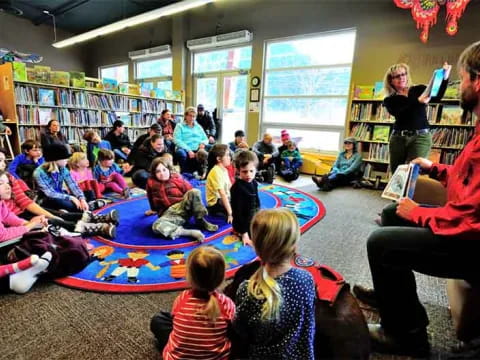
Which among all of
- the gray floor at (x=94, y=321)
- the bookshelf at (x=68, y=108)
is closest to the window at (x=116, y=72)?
the bookshelf at (x=68, y=108)

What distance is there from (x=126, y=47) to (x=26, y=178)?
264 inches

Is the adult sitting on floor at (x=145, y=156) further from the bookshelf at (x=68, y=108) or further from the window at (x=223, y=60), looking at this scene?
the window at (x=223, y=60)

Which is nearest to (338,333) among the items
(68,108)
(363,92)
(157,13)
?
(363,92)

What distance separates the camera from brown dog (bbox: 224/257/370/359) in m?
1.06

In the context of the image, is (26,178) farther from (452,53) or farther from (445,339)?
(452,53)

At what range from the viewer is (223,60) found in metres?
7.00

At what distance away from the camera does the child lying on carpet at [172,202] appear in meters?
2.38

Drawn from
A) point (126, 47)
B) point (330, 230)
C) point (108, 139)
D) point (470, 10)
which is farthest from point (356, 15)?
point (126, 47)

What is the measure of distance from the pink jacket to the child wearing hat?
0.65 m

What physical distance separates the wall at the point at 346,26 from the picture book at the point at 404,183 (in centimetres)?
414

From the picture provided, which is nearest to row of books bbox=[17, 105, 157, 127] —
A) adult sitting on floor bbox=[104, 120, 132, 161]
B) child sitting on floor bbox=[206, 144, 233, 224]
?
adult sitting on floor bbox=[104, 120, 132, 161]

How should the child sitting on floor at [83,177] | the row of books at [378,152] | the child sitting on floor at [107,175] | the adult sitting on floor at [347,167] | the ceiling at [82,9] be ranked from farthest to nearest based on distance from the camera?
the ceiling at [82,9] < the row of books at [378,152] < the adult sitting on floor at [347,167] < the child sitting on floor at [107,175] < the child sitting on floor at [83,177]

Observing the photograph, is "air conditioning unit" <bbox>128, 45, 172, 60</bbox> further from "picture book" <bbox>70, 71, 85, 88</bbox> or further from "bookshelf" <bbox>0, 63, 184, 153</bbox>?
"picture book" <bbox>70, 71, 85, 88</bbox>

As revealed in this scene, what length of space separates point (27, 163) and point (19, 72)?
6.68 feet
